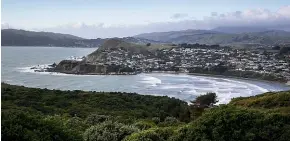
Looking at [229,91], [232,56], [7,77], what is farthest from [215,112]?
[232,56]

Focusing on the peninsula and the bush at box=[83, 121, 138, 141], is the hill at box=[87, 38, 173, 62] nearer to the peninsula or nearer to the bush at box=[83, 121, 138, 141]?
the peninsula

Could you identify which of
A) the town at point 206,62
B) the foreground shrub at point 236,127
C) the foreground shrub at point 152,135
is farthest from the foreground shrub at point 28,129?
the town at point 206,62

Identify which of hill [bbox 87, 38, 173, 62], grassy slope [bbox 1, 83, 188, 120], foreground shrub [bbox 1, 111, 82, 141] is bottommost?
grassy slope [bbox 1, 83, 188, 120]

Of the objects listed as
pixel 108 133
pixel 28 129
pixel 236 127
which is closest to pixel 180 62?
pixel 108 133

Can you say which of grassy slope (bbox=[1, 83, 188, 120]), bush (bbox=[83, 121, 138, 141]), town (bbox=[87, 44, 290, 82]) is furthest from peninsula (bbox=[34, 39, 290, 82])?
bush (bbox=[83, 121, 138, 141])

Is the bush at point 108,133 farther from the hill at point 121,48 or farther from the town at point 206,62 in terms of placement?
the hill at point 121,48

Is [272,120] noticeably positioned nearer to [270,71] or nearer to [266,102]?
[266,102]
